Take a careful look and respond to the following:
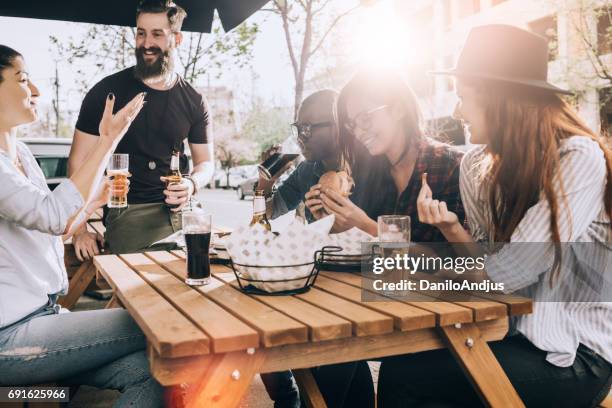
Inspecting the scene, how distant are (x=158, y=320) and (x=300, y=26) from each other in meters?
8.48

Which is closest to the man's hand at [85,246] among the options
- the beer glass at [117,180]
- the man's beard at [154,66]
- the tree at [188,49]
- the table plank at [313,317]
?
the beer glass at [117,180]

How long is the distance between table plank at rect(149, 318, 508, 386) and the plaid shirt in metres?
0.98

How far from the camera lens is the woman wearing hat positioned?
1.83m

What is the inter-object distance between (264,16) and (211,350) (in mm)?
8949

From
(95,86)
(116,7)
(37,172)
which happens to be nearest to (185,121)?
(95,86)

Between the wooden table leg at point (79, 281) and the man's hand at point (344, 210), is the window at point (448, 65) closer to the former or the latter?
the wooden table leg at point (79, 281)

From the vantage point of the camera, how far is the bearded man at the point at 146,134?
12.0 feet

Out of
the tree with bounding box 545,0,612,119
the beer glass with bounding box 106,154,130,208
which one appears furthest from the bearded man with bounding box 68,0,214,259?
the tree with bounding box 545,0,612,119

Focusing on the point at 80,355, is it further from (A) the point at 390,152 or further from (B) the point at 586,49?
(B) the point at 586,49

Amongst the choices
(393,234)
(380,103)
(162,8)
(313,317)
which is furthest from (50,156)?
(313,317)

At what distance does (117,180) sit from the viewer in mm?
2891

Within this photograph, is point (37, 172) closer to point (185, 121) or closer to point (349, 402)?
point (185, 121)

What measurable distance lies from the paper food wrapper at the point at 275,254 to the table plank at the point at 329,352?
1.15 ft

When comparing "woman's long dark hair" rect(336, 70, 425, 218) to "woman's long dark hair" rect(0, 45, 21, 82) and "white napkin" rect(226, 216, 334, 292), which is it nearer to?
"white napkin" rect(226, 216, 334, 292)
